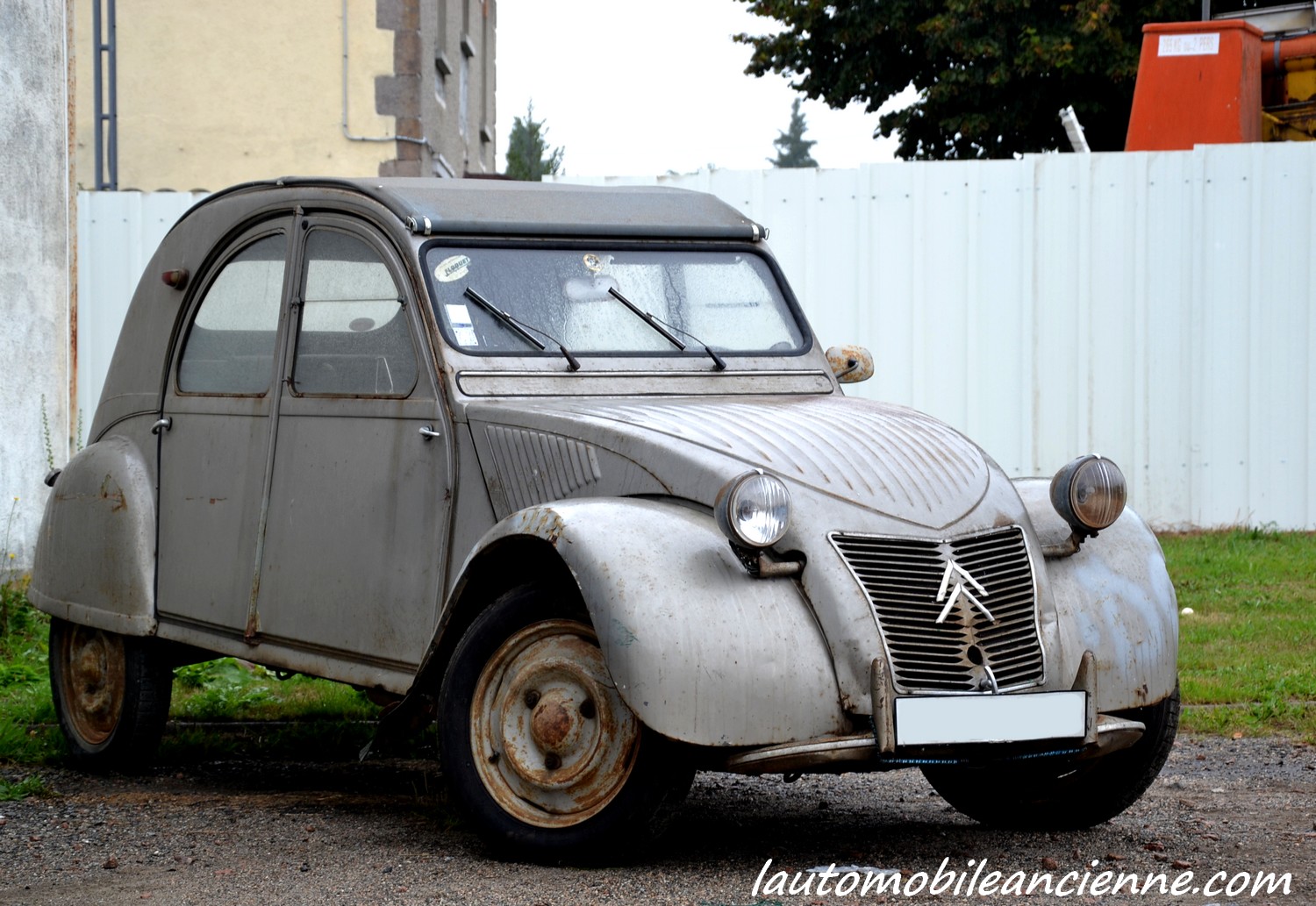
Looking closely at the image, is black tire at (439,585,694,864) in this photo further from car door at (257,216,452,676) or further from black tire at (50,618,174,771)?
black tire at (50,618,174,771)

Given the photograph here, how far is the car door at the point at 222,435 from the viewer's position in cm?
561

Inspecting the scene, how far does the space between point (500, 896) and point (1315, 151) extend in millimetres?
8919

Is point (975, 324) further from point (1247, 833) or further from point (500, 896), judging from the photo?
point (500, 896)

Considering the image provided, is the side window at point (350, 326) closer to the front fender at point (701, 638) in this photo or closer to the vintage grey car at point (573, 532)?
the vintage grey car at point (573, 532)

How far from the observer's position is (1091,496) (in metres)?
4.61

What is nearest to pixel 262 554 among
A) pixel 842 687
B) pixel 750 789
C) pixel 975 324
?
pixel 750 789

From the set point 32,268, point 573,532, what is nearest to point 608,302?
point 573,532

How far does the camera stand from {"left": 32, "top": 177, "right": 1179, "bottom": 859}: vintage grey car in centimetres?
410

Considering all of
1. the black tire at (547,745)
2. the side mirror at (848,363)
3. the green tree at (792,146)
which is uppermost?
the green tree at (792,146)

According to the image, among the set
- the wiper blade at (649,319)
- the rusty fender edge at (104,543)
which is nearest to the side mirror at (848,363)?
the wiper blade at (649,319)

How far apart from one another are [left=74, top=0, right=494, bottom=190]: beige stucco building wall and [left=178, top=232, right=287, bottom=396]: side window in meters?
11.5

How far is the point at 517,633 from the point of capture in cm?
440

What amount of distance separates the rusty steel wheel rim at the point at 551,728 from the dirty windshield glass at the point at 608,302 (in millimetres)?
1137

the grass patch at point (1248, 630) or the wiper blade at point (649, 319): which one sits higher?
the wiper blade at point (649, 319)
